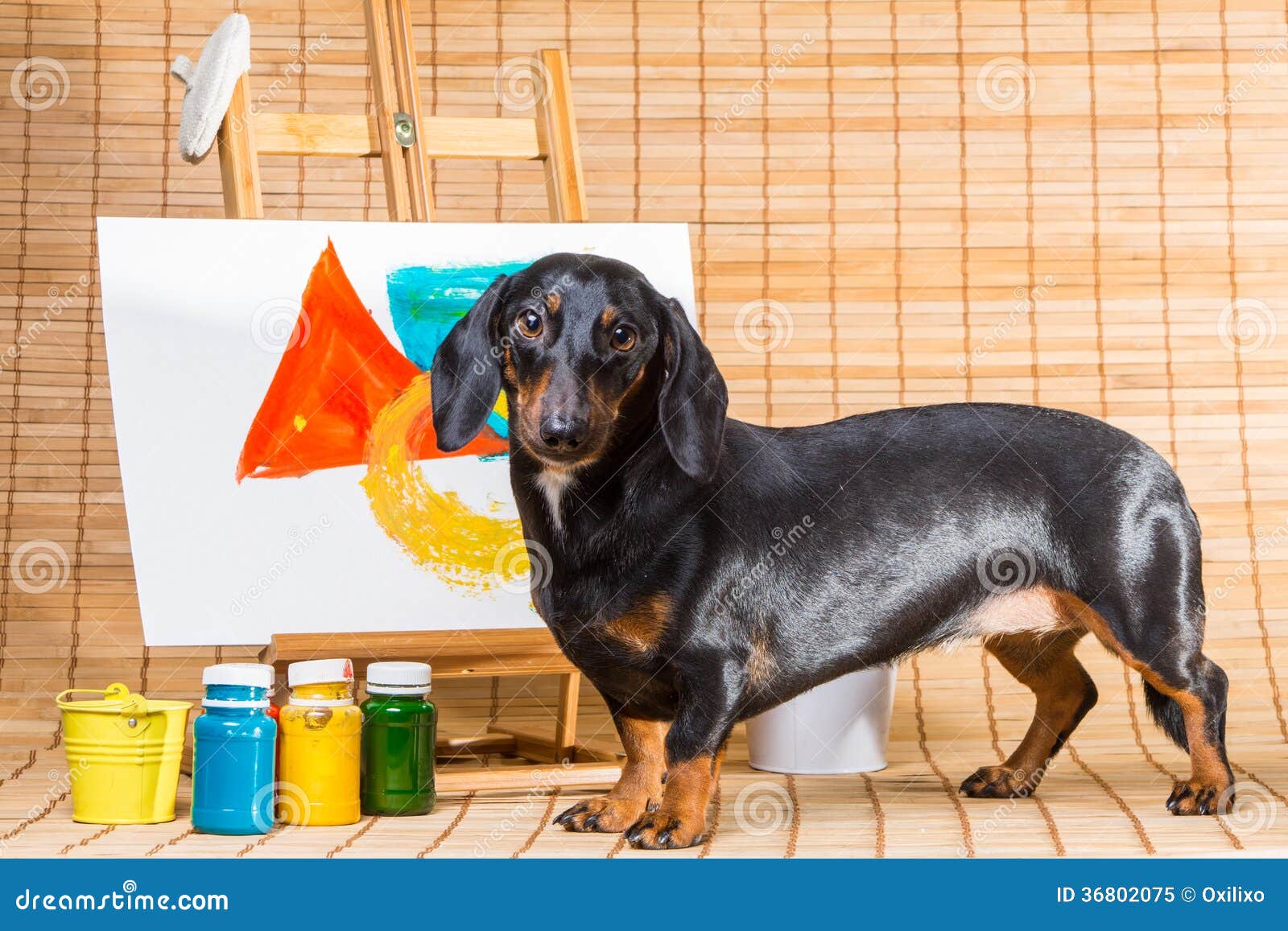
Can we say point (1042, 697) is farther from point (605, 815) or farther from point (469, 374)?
point (469, 374)

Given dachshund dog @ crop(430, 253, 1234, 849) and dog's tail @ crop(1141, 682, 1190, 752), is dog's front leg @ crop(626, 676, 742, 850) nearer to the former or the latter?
dachshund dog @ crop(430, 253, 1234, 849)

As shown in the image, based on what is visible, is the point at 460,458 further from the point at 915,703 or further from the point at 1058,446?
the point at 915,703

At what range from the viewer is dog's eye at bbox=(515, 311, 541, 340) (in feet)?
6.28

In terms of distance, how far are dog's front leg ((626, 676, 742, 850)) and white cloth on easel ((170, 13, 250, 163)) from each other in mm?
1475

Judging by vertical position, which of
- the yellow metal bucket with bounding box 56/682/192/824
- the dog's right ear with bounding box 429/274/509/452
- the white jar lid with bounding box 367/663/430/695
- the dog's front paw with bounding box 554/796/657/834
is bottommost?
the dog's front paw with bounding box 554/796/657/834

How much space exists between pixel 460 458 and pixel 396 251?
1.38ft

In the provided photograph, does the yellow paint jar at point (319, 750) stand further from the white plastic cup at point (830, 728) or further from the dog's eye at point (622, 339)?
the white plastic cup at point (830, 728)

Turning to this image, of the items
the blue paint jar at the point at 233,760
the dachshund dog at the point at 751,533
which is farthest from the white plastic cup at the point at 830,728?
the blue paint jar at the point at 233,760

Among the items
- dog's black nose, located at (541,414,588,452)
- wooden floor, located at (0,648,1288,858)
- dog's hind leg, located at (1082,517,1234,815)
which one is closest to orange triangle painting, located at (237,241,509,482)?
wooden floor, located at (0,648,1288,858)

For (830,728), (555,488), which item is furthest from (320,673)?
(830,728)

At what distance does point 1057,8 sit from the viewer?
345 centimetres

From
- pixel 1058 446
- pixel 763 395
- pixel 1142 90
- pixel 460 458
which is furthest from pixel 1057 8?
pixel 460 458

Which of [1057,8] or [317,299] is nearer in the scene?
[317,299]

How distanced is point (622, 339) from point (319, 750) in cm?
78
